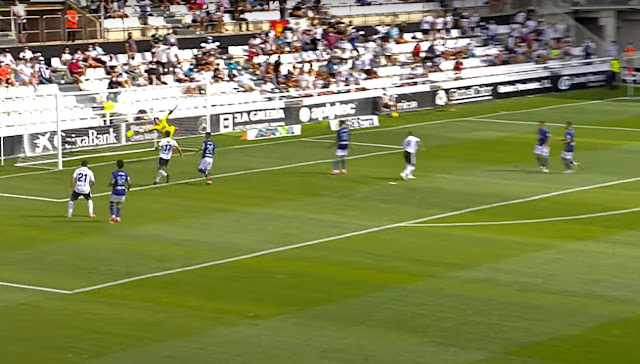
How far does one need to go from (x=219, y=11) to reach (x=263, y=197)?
87.7ft

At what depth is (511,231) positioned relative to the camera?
33781 mm

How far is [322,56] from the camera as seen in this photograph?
64.1m

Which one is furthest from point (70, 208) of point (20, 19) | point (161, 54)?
point (161, 54)

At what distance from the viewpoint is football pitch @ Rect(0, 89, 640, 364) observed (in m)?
23.0

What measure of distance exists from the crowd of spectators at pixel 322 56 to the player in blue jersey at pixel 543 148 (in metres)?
15.4

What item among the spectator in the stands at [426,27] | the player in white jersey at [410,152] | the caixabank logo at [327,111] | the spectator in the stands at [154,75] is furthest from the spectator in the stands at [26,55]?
the spectator in the stands at [426,27]

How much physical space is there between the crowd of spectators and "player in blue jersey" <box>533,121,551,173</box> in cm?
1536

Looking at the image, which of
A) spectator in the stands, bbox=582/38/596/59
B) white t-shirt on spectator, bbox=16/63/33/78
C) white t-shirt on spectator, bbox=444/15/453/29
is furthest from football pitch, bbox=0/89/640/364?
spectator in the stands, bbox=582/38/596/59

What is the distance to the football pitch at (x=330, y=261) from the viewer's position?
75.5ft

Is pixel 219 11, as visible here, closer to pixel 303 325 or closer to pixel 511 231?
pixel 511 231

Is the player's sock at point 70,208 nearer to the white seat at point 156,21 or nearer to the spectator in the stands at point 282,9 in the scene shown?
the white seat at point 156,21

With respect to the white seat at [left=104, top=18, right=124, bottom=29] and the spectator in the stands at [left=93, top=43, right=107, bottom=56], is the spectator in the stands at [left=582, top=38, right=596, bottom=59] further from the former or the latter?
the spectator in the stands at [left=93, top=43, right=107, bottom=56]

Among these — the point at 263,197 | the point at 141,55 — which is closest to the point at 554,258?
the point at 263,197

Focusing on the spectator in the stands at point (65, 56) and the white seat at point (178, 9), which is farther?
the white seat at point (178, 9)
